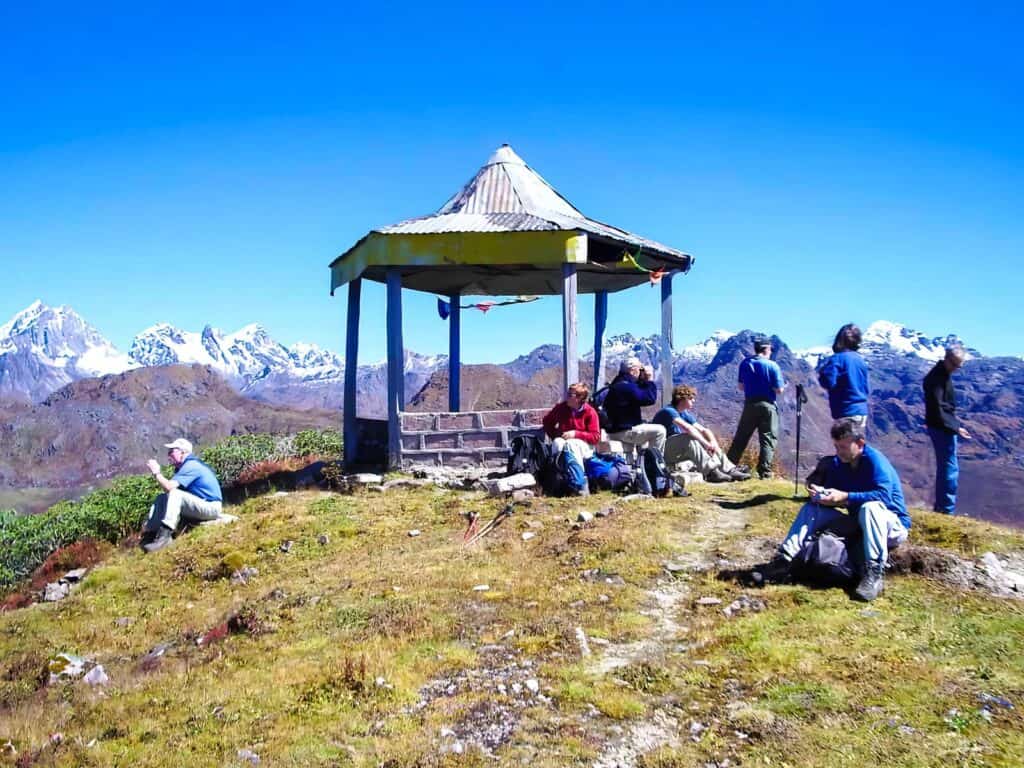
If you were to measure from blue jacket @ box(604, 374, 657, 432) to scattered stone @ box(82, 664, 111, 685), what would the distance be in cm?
827

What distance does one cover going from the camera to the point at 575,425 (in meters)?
12.6

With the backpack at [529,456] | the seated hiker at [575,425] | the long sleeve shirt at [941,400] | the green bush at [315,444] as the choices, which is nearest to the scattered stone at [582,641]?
the seated hiker at [575,425]

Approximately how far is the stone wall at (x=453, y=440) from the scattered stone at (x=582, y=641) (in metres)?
8.28

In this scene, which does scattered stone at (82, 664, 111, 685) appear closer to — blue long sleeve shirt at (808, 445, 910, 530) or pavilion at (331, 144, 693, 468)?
blue long sleeve shirt at (808, 445, 910, 530)

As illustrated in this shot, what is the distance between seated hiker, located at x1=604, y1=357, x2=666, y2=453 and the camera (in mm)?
13180

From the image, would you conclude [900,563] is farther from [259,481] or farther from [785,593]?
[259,481]

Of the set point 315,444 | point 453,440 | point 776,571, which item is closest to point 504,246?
point 453,440

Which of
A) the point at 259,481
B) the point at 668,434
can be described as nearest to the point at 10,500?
the point at 259,481

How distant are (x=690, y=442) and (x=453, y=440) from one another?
4.59 m

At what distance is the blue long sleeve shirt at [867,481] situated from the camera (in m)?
7.81

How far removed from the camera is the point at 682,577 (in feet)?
28.2

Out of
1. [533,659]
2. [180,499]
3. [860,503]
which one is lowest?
[533,659]

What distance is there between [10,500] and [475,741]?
17459 cm

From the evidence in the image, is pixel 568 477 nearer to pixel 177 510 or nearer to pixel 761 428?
pixel 761 428
